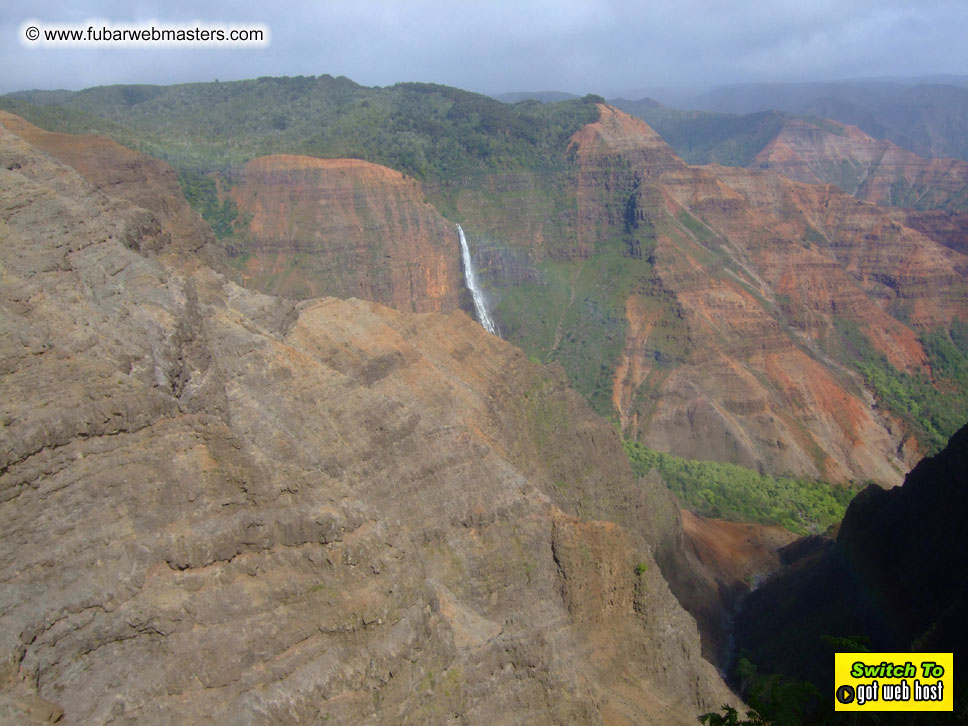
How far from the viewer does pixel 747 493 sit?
6369cm

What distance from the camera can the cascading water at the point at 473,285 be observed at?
86062 mm

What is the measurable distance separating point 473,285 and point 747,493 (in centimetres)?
3756

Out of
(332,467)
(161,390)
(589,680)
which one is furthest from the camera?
(589,680)

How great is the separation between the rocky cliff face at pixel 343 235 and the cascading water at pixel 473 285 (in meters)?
1.00

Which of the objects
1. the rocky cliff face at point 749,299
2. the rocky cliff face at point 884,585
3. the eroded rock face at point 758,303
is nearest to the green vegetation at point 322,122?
the eroded rock face at point 758,303

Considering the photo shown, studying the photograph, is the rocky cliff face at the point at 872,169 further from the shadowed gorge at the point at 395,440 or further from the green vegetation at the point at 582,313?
the green vegetation at the point at 582,313

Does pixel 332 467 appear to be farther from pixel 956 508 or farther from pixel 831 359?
pixel 831 359

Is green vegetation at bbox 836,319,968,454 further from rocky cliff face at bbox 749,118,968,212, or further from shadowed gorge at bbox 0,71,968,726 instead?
rocky cliff face at bbox 749,118,968,212

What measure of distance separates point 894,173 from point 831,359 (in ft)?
390

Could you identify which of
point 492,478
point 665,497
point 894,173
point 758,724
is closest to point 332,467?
point 492,478

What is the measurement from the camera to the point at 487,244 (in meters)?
91.9

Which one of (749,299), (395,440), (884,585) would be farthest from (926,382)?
(395,440)

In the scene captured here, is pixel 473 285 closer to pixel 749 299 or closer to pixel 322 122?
pixel 749 299

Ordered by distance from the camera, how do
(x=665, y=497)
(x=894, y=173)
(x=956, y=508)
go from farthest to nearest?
(x=894, y=173), (x=665, y=497), (x=956, y=508)
